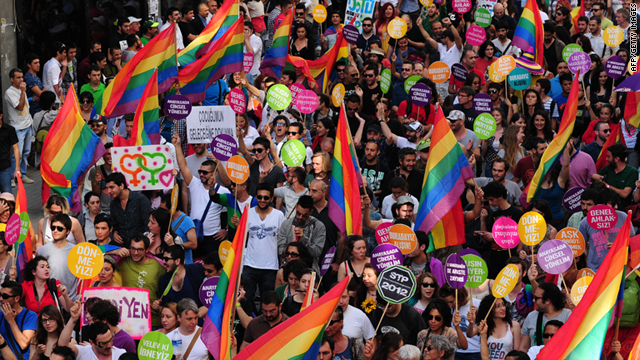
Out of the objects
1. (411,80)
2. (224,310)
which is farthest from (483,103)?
(224,310)

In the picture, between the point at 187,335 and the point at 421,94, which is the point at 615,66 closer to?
the point at 421,94

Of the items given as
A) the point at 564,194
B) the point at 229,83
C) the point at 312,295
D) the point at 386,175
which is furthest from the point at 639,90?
the point at 312,295

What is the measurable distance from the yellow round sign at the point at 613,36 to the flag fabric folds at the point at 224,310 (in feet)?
31.9

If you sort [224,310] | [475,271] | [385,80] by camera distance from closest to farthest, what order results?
1. [224,310]
2. [475,271]
3. [385,80]

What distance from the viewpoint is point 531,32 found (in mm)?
15648

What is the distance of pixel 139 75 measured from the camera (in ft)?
42.0

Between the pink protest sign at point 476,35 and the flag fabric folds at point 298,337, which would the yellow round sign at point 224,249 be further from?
the pink protest sign at point 476,35

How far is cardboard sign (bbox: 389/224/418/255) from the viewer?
9359 millimetres

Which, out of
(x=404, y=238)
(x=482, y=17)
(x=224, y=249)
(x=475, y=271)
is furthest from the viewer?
(x=482, y=17)

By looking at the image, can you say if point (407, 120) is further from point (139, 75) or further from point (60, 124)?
point (60, 124)

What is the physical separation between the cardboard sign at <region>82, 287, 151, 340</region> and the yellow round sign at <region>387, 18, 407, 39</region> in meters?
8.64

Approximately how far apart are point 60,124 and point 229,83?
404 cm

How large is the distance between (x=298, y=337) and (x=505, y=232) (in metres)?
3.10

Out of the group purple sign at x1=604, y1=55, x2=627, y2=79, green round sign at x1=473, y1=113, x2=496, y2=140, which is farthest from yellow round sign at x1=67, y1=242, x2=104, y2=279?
purple sign at x1=604, y1=55, x2=627, y2=79
